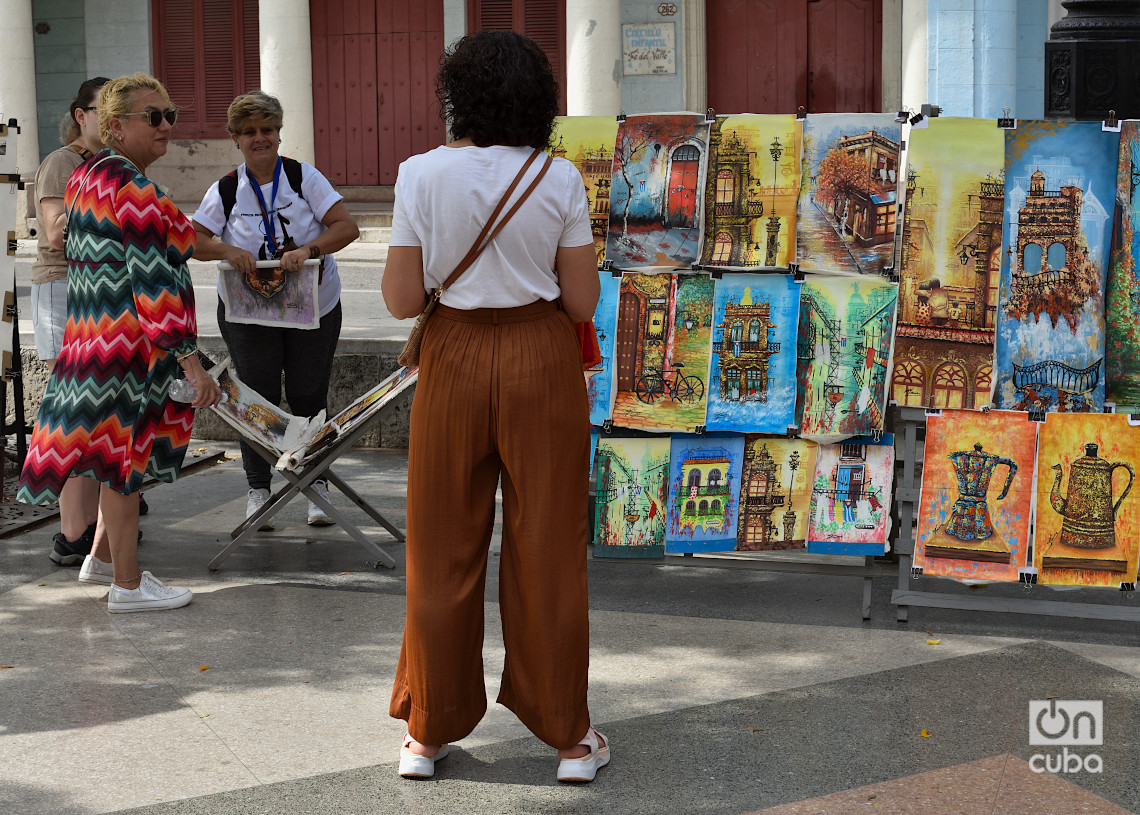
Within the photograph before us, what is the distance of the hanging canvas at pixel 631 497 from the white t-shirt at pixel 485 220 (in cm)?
168

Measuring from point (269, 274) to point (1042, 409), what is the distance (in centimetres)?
317

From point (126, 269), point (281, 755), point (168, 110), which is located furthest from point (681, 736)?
point (168, 110)

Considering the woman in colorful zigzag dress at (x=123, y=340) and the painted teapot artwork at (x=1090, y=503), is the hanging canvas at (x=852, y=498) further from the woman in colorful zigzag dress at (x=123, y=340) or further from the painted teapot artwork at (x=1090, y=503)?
the woman in colorful zigzag dress at (x=123, y=340)

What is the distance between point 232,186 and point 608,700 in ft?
10.0

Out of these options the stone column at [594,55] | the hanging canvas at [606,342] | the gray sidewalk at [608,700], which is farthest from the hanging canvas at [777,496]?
the stone column at [594,55]

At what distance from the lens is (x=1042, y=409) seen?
15.6 ft

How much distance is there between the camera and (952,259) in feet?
15.6

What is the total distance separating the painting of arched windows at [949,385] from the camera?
188 inches

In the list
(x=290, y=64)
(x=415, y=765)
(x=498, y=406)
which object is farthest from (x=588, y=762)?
(x=290, y=64)

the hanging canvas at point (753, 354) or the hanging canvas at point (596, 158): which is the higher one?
the hanging canvas at point (596, 158)

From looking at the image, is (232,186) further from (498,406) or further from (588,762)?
(588,762)

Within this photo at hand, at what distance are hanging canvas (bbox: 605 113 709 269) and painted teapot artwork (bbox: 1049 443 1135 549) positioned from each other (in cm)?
152

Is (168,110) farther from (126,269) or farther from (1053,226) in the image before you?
(1053,226)

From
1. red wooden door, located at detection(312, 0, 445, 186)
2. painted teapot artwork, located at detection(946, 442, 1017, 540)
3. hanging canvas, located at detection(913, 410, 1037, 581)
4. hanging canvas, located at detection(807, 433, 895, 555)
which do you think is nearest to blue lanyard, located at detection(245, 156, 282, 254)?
hanging canvas, located at detection(807, 433, 895, 555)
